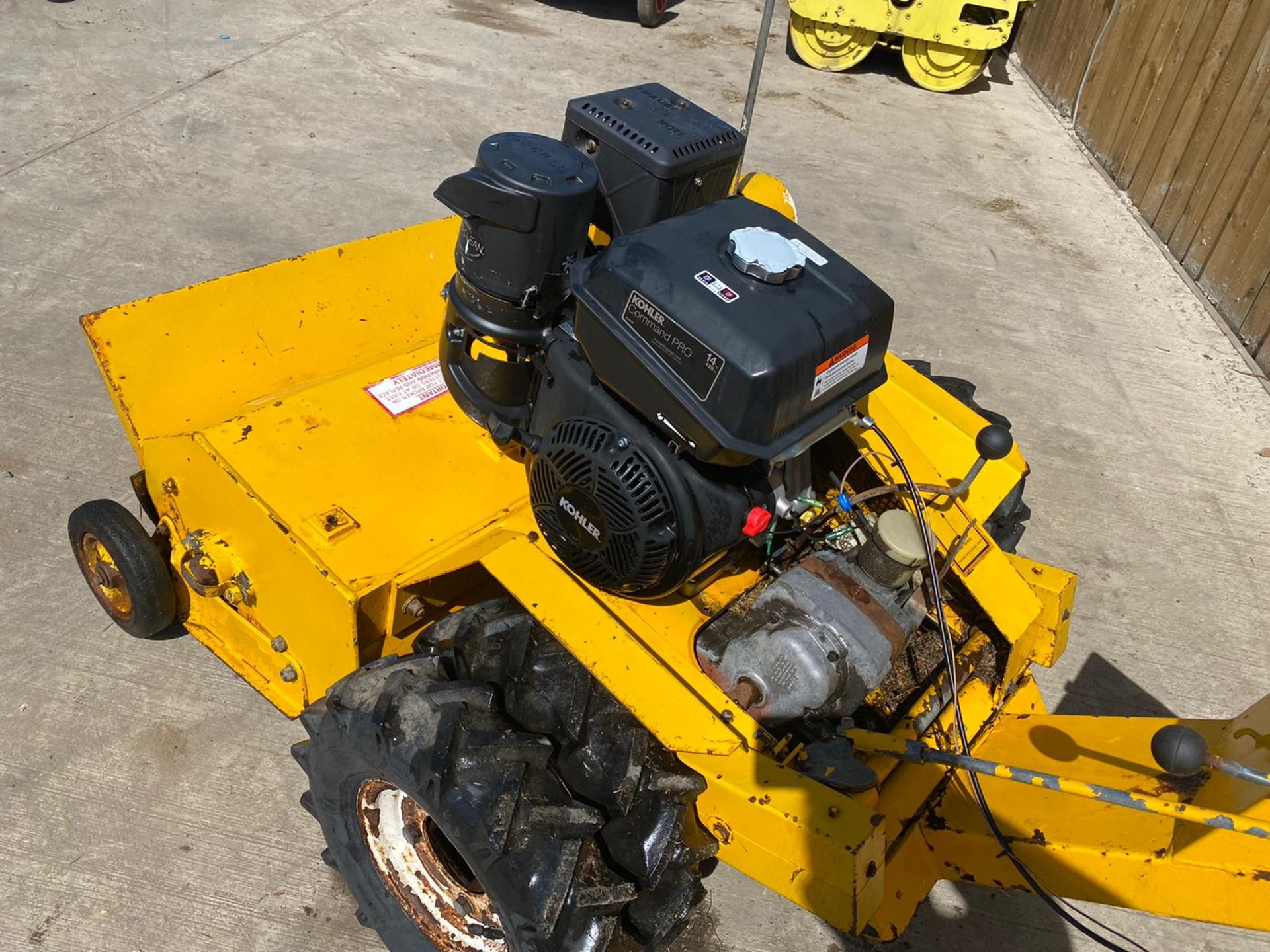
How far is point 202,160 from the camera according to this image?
16.6ft

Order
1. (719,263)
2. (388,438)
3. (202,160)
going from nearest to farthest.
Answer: (719,263)
(388,438)
(202,160)

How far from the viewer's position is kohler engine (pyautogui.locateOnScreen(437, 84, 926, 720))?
1.63m

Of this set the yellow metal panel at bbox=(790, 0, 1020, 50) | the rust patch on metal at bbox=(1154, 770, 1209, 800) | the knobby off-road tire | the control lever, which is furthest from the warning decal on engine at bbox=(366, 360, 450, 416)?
the yellow metal panel at bbox=(790, 0, 1020, 50)

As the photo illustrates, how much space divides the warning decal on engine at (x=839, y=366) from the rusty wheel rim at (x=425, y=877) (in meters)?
1.23

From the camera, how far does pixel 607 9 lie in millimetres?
7945

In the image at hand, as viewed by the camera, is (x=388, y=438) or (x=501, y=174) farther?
(x=388, y=438)

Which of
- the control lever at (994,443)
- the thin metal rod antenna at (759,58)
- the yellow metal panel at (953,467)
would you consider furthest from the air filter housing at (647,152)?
the control lever at (994,443)

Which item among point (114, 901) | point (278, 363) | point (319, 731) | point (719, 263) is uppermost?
point (719, 263)

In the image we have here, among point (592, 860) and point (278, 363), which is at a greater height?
point (278, 363)

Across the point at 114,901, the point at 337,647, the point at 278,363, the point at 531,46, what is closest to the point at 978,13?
the point at 531,46

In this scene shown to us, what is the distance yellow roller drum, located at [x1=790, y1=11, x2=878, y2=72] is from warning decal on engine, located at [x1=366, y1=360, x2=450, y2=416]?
6007mm

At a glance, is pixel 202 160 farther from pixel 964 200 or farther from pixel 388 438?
pixel 964 200

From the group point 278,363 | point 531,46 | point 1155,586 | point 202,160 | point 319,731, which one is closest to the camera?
point 319,731

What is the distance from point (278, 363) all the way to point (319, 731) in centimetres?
104
